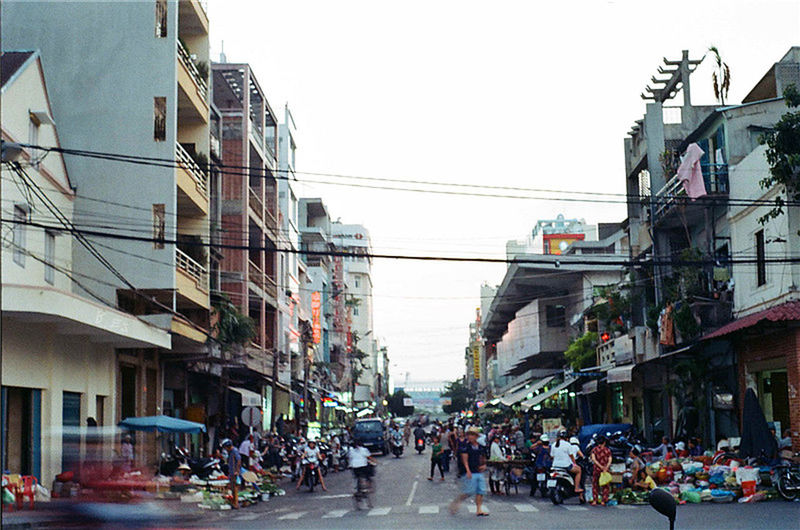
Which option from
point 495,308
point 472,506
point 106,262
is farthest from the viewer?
point 495,308

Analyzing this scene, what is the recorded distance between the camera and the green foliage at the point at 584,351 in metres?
53.4

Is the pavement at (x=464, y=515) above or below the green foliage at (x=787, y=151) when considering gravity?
below

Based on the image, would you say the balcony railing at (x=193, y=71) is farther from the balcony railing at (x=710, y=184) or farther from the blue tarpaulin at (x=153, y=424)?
the balcony railing at (x=710, y=184)

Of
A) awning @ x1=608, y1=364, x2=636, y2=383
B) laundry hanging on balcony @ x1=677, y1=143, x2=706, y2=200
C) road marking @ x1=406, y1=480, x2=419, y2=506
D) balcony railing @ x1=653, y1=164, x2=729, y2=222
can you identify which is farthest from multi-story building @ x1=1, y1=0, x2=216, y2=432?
awning @ x1=608, y1=364, x2=636, y2=383

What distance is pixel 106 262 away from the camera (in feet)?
99.2

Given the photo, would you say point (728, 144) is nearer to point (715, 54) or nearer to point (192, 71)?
point (715, 54)

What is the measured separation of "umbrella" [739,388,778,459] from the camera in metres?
24.2

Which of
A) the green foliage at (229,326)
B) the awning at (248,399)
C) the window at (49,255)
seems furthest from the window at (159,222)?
the awning at (248,399)

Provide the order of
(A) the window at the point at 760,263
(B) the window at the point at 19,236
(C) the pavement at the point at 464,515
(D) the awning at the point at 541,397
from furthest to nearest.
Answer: (D) the awning at the point at 541,397 → (A) the window at the point at 760,263 → (B) the window at the point at 19,236 → (C) the pavement at the point at 464,515

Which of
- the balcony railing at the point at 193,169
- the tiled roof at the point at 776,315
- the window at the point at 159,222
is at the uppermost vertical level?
the balcony railing at the point at 193,169

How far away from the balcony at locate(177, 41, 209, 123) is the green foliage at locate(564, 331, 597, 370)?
26057 millimetres

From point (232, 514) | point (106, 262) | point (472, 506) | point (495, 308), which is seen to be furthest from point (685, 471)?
point (495, 308)

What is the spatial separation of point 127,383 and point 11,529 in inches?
686

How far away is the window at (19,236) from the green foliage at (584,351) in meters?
34.2
